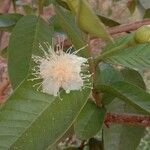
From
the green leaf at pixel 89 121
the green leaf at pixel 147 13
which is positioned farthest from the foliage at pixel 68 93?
the green leaf at pixel 147 13

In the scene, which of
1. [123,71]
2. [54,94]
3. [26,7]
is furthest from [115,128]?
[26,7]

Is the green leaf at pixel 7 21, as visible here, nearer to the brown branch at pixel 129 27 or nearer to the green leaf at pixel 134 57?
the brown branch at pixel 129 27

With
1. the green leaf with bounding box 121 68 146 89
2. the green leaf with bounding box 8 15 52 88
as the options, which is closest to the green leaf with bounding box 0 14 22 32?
the green leaf with bounding box 8 15 52 88

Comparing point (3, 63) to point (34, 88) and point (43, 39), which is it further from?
point (34, 88)

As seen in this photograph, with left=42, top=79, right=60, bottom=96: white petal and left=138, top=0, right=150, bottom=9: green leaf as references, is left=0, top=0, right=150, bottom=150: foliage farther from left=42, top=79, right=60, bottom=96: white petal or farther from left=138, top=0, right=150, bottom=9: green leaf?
left=138, top=0, right=150, bottom=9: green leaf

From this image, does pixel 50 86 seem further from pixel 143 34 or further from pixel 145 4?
pixel 145 4

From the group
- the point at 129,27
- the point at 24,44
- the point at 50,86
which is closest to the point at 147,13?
the point at 129,27
